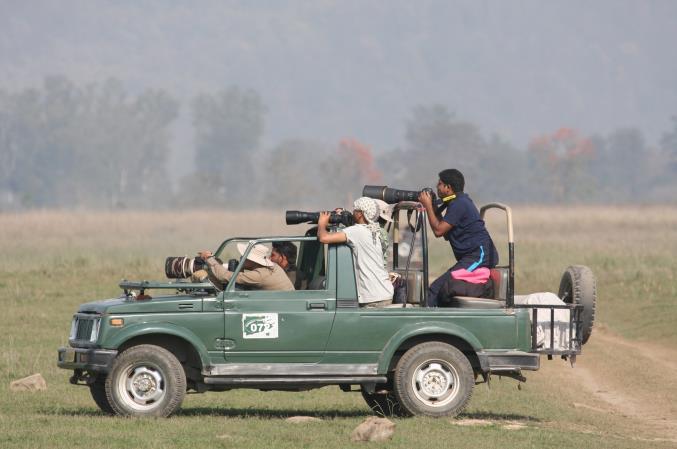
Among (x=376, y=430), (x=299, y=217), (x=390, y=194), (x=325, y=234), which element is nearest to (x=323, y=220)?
(x=325, y=234)

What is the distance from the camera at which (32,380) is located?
16.1 meters

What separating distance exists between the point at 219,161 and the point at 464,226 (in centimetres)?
16068

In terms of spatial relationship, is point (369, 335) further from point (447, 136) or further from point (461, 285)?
point (447, 136)

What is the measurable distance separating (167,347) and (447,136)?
15349 centimetres

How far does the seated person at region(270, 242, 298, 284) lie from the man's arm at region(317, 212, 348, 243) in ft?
1.91

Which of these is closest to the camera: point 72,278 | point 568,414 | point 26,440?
point 26,440

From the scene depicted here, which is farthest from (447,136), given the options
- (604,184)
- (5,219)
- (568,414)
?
(568,414)

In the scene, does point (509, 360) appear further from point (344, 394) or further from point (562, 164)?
point (562, 164)

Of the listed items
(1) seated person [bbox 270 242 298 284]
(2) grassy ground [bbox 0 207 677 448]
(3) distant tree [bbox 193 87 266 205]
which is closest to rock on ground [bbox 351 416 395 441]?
(2) grassy ground [bbox 0 207 677 448]

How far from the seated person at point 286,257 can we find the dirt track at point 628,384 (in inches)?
128

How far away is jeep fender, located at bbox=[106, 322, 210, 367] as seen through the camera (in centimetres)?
1301

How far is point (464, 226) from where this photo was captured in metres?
13.9

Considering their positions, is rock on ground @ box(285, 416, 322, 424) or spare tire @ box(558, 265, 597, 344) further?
spare tire @ box(558, 265, 597, 344)

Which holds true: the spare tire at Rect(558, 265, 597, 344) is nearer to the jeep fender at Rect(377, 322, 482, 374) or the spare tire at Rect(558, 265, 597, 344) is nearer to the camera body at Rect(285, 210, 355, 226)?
the jeep fender at Rect(377, 322, 482, 374)
